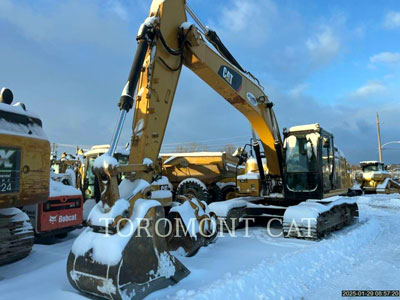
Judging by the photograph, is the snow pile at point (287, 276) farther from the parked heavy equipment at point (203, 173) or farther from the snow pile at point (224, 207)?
the parked heavy equipment at point (203, 173)

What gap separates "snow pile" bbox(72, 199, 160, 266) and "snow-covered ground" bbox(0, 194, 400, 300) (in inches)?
20.5

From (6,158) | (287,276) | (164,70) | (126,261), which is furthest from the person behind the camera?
(164,70)

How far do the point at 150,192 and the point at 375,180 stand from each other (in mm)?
23915

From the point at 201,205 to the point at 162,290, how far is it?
2.06 metres

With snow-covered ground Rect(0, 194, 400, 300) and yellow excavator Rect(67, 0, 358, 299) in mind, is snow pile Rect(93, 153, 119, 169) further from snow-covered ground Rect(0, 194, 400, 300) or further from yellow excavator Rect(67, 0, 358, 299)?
snow-covered ground Rect(0, 194, 400, 300)

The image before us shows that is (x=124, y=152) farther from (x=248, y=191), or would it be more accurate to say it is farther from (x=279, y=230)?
(x=279, y=230)

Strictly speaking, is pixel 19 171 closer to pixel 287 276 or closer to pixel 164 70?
pixel 164 70

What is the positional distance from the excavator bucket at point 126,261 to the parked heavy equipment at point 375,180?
77.3 feet

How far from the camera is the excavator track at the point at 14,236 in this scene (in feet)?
15.6

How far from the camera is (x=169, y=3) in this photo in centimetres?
→ 479

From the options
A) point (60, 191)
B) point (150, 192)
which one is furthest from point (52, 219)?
point (150, 192)

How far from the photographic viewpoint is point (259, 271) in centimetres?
415

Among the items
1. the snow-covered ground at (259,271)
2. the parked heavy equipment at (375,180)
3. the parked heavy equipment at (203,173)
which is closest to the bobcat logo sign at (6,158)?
the snow-covered ground at (259,271)

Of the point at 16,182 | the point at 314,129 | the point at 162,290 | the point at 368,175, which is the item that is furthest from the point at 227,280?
the point at 368,175
